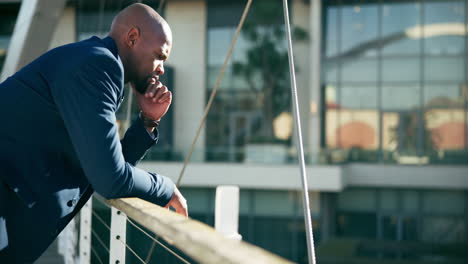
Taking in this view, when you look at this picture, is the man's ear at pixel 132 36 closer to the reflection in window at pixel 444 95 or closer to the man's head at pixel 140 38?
the man's head at pixel 140 38

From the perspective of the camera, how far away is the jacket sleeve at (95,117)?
3.67ft

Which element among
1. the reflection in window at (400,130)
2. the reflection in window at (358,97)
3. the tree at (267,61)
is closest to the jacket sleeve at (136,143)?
the tree at (267,61)

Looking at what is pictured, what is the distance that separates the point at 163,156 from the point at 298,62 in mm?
5866

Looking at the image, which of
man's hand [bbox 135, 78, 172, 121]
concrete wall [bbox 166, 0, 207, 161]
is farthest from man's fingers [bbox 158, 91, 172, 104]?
concrete wall [bbox 166, 0, 207, 161]

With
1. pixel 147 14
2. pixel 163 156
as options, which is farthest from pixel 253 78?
pixel 147 14

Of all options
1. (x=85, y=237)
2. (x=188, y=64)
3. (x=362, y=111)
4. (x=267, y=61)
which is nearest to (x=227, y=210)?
(x=85, y=237)

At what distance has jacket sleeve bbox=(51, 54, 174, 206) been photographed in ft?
3.67

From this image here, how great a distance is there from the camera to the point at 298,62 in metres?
21.3

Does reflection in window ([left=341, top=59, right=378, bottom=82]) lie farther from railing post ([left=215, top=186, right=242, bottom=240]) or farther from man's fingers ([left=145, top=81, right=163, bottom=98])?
railing post ([left=215, top=186, right=242, bottom=240])

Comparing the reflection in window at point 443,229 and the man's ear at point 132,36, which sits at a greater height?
the man's ear at point 132,36

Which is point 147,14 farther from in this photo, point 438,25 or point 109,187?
point 438,25

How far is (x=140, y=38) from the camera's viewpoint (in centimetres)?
132

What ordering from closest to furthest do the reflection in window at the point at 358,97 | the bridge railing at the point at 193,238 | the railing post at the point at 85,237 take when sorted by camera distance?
1. the bridge railing at the point at 193,238
2. the railing post at the point at 85,237
3. the reflection in window at the point at 358,97

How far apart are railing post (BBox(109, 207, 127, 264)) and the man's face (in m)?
0.52
